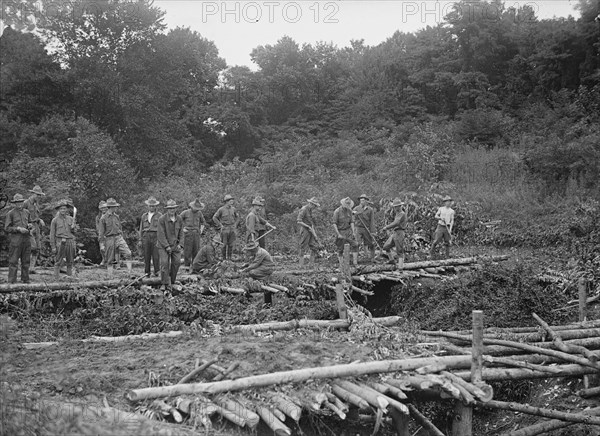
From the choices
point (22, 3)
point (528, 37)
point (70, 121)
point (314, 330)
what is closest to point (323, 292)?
point (314, 330)

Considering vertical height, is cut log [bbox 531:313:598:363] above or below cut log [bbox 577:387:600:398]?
above

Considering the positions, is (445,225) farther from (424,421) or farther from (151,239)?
(424,421)

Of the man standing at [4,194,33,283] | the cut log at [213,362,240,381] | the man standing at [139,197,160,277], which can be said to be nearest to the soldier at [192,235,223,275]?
the man standing at [139,197,160,277]

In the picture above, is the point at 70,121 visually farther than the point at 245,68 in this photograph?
No

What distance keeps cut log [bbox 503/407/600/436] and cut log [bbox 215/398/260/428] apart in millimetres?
3435

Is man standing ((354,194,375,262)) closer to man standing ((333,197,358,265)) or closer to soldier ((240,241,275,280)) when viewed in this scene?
man standing ((333,197,358,265))

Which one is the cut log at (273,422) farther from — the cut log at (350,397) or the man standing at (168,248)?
the man standing at (168,248)

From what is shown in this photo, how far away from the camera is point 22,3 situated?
12.8m

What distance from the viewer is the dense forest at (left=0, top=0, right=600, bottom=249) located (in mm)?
23375

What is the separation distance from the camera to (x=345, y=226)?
629 inches

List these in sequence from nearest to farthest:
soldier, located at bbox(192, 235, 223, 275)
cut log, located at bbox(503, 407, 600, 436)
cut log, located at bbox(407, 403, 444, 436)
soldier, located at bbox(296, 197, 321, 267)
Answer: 1. cut log, located at bbox(407, 403, 444, 436)
2. cut log, located at bbox(503, 407, 600, 436)
3. soldier, located at bbox(192, 235, 223, 275)
4. soldier, located at bbox(296, 197, 321, 267)

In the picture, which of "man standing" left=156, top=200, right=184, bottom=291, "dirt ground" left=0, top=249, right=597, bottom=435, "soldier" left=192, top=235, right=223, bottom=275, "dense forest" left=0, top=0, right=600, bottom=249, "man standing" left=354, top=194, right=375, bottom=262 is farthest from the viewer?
"dense forest" left=0, top=0, right=600, bottom=249

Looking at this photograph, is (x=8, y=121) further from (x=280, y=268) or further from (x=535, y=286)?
(x=535, y=286)

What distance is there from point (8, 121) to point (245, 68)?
47.1 feet
